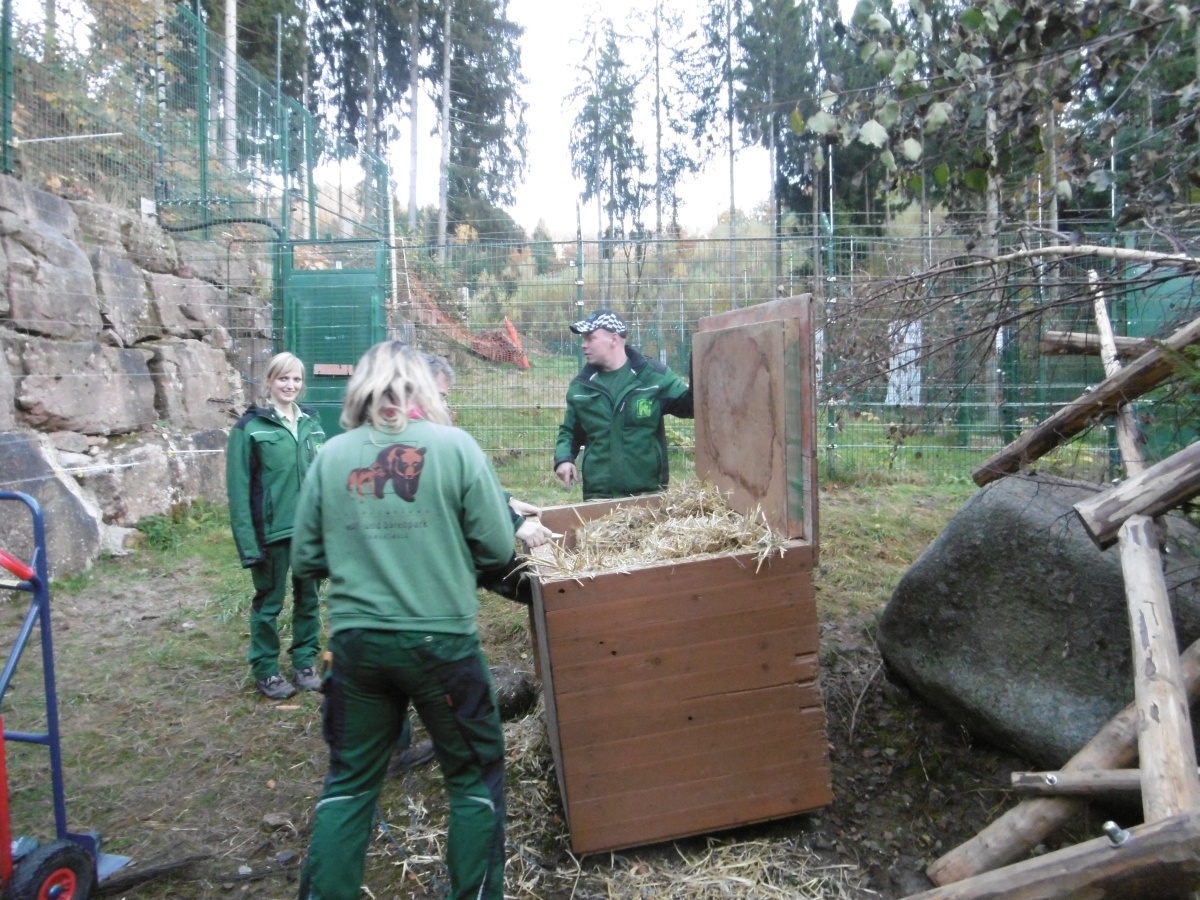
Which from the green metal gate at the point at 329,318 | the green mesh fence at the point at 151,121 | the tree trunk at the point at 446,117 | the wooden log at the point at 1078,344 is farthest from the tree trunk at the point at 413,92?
the wooden log at the point at 1078,344

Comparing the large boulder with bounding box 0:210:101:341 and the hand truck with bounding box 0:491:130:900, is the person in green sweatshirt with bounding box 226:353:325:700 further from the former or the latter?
the large boulder with bounding box 0:210:101:341

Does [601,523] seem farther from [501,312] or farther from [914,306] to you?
[501,312]

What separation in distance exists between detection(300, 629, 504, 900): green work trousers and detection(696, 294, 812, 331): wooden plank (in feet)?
5.10

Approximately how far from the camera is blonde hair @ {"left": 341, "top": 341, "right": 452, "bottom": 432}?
2.61m

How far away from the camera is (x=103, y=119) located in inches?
346

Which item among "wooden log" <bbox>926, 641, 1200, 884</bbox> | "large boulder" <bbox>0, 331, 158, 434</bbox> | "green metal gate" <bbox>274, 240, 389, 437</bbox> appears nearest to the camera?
"wooden log" <bbox>926, 641, 1200, 884</bbox>

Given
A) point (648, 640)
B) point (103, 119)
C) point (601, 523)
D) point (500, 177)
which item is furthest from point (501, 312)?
point (500, 177)

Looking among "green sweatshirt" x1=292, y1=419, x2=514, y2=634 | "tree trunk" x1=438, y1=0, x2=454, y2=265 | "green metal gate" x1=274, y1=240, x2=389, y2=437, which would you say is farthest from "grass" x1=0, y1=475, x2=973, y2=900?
"tree trunk" x1=438, y1=0, x2=454, y2=265

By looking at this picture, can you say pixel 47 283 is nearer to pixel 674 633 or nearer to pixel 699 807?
pixel 674 633

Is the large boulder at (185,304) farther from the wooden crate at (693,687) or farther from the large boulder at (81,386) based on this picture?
the wooden crate at (693,687)

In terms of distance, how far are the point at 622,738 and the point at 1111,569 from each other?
1.88m

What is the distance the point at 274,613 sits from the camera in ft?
15.4

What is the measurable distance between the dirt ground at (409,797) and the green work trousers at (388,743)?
0.48 meters

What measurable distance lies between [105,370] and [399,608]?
6514 millimetres
